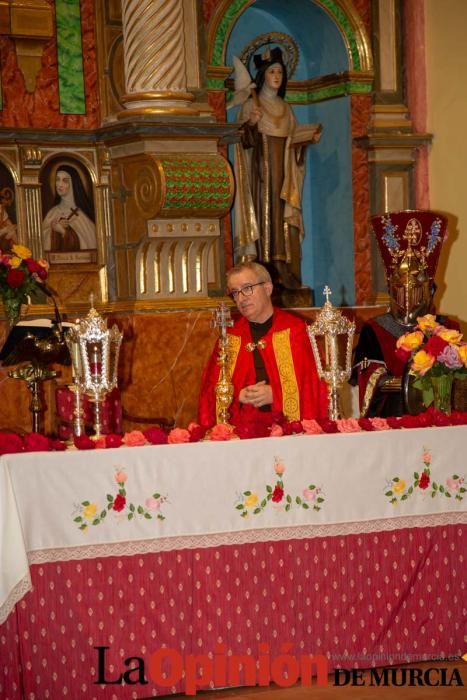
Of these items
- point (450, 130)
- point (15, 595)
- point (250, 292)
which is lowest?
point (15, 595)

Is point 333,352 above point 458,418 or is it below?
above

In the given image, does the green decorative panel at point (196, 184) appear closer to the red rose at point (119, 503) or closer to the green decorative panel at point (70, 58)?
the green decorative panel at point (70, 58)

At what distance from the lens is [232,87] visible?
9.42m

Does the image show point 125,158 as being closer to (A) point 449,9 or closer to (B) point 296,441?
(A) point 449,9

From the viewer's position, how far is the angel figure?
9305 millimetres

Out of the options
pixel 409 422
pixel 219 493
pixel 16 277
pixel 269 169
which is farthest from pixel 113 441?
pixel 269 169

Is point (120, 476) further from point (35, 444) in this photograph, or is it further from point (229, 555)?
point (229, 555)

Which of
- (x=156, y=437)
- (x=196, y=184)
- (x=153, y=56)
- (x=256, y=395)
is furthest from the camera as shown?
(x=153, y=56)

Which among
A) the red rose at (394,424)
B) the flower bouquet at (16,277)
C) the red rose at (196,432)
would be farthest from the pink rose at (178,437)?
the flower bouquet at (16,277)

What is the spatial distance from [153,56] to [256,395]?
301 cm

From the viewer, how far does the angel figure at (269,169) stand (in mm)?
9305

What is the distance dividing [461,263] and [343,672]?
4.58m

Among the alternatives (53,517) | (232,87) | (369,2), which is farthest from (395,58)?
(53,517)

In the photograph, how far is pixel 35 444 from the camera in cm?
523
